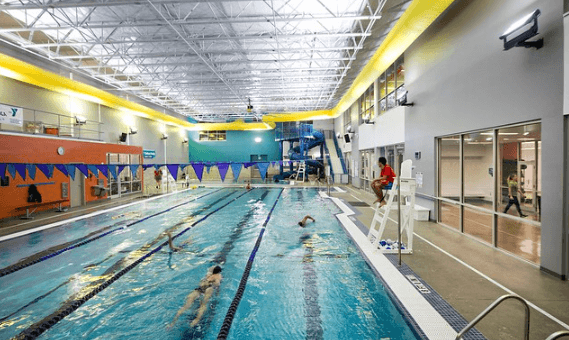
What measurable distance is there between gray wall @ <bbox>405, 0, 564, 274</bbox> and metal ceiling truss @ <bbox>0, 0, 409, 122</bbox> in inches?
91.9

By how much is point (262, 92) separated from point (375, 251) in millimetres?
14211

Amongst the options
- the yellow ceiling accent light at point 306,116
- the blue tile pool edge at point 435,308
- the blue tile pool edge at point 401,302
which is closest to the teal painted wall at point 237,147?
the yellow ceiling accent light at point 306,116

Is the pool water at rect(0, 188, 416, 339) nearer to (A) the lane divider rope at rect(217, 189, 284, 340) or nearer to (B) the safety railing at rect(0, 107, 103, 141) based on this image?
(A) the lane divider rope at rect(217, 189, 284, 340)

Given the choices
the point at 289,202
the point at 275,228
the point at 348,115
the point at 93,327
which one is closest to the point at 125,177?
the point at 289,202

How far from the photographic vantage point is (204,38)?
29.6 ft

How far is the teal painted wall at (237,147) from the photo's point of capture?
27.0 m

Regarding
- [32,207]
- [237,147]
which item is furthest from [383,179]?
[237,147]

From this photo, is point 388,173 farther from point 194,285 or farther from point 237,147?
point 237,147

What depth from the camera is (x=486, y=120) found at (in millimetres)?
5043

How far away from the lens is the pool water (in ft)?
9.68

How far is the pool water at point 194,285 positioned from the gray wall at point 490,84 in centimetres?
279

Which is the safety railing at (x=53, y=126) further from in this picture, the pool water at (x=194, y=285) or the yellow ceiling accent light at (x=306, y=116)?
the yellow ceiling accent light at (x=306, y=116)

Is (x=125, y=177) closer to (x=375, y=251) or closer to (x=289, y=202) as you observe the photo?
(x=289, y=202)

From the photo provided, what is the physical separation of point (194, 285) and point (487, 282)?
4.05 m
